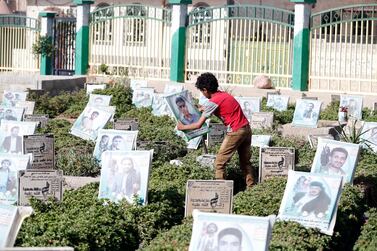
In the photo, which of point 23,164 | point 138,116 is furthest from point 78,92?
point 23,164

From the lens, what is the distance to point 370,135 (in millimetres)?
17531

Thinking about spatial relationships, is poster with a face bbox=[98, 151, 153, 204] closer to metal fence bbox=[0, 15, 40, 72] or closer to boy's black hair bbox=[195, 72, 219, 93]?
boy's black hair bbox=[195, 72, 219, 93]

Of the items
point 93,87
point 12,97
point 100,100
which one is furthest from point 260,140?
point 93,87

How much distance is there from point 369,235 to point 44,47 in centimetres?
2058

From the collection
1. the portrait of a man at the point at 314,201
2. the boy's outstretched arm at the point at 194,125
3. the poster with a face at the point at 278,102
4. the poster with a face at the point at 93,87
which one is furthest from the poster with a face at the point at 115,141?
the poster with a face at the point at 93,87

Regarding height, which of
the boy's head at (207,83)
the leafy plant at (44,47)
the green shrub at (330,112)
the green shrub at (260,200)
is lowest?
the green shrub at (260,200)

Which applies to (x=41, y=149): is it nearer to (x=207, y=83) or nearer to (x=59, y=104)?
(x=207, y=83)

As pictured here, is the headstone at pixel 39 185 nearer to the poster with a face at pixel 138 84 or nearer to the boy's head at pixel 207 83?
the boy's head at pixel 207 83

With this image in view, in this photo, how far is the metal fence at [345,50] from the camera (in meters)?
26.2

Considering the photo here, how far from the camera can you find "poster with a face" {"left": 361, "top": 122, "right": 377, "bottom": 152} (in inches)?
680

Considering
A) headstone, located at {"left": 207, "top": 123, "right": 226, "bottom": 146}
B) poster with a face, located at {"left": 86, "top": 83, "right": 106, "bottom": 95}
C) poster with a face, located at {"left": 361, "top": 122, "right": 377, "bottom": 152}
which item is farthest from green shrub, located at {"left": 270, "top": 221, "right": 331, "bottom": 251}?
poster with a face, located at {"left": 86, "top": 83, "right": 106, "bottom": 95}

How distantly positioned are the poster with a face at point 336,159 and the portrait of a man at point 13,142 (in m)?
4.37

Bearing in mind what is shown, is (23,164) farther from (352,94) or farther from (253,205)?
(352,94)

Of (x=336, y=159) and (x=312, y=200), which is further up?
(x=336, y=159)
